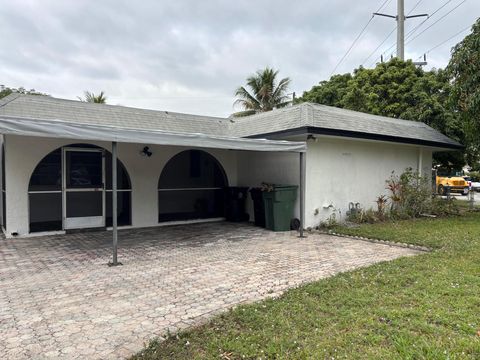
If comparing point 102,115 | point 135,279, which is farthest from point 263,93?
point 135,279

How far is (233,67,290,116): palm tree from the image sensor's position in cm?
2834

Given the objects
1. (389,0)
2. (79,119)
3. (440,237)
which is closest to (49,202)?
(79,119)

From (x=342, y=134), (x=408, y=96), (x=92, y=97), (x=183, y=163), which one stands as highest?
(x=92, y=97)

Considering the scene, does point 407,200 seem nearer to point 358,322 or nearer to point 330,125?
point 330,125

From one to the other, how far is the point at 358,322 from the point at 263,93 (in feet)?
84.8

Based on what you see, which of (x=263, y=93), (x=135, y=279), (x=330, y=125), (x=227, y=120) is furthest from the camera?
(x=263, y=93)

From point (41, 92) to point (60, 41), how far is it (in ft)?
63.6

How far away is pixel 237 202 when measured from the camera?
11633mm

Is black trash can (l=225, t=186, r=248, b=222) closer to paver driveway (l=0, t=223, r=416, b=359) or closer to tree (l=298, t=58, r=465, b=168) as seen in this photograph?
paver driveway (l=0, t=223, r=416, b=359)

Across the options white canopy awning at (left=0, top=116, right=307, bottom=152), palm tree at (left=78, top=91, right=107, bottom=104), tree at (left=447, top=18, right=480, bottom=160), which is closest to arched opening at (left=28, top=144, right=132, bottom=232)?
white canopy awning at (left=0, top=116, right=307, bottom=152)

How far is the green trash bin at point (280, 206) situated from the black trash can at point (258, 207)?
40 centimetres

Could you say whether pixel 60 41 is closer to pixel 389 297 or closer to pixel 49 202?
pixel 49 202

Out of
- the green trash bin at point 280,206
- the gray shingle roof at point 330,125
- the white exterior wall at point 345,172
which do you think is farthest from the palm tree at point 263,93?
the green trash bin at point 280,206

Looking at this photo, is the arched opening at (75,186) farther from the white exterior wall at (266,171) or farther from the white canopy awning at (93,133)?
the white canopy awning at (93,133)
